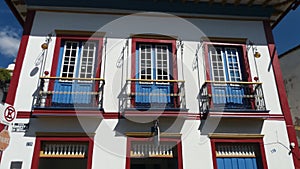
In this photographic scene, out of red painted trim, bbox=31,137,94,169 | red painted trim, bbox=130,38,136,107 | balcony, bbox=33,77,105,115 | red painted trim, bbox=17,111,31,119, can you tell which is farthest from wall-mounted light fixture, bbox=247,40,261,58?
red painted trim, bbox=17,111,31,119

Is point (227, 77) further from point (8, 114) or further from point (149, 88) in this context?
point (8, 114)

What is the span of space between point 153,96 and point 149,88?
37 cm

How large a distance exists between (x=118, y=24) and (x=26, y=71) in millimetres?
3587

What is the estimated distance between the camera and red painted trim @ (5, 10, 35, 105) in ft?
25.8

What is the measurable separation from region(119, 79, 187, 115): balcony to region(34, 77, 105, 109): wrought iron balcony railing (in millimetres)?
846

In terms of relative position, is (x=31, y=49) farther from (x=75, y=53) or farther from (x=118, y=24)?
(x=118, y=24)

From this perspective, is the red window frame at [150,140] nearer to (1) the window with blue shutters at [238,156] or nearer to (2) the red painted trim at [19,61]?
(1) the window with blue shutters at [238,156]

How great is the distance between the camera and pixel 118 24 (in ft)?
30.3

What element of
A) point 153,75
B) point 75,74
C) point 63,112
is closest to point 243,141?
point 153,75

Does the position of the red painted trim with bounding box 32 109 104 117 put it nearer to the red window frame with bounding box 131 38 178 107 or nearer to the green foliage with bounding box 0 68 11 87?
the red window frame with bounding box 131 38 178 107

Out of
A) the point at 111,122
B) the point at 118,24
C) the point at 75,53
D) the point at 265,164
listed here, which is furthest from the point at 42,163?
the point at 265,164

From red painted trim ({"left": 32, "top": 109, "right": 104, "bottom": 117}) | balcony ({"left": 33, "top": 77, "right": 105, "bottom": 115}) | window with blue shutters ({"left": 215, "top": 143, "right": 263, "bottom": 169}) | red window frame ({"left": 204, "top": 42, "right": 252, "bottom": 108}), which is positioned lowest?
window with blue shutters ({"left": 215, "top": 143, "right": 263, "bottom": 169})

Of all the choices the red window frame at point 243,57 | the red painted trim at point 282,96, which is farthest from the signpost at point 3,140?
the red painted trim at point 282,96

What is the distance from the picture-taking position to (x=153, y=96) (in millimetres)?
8211
